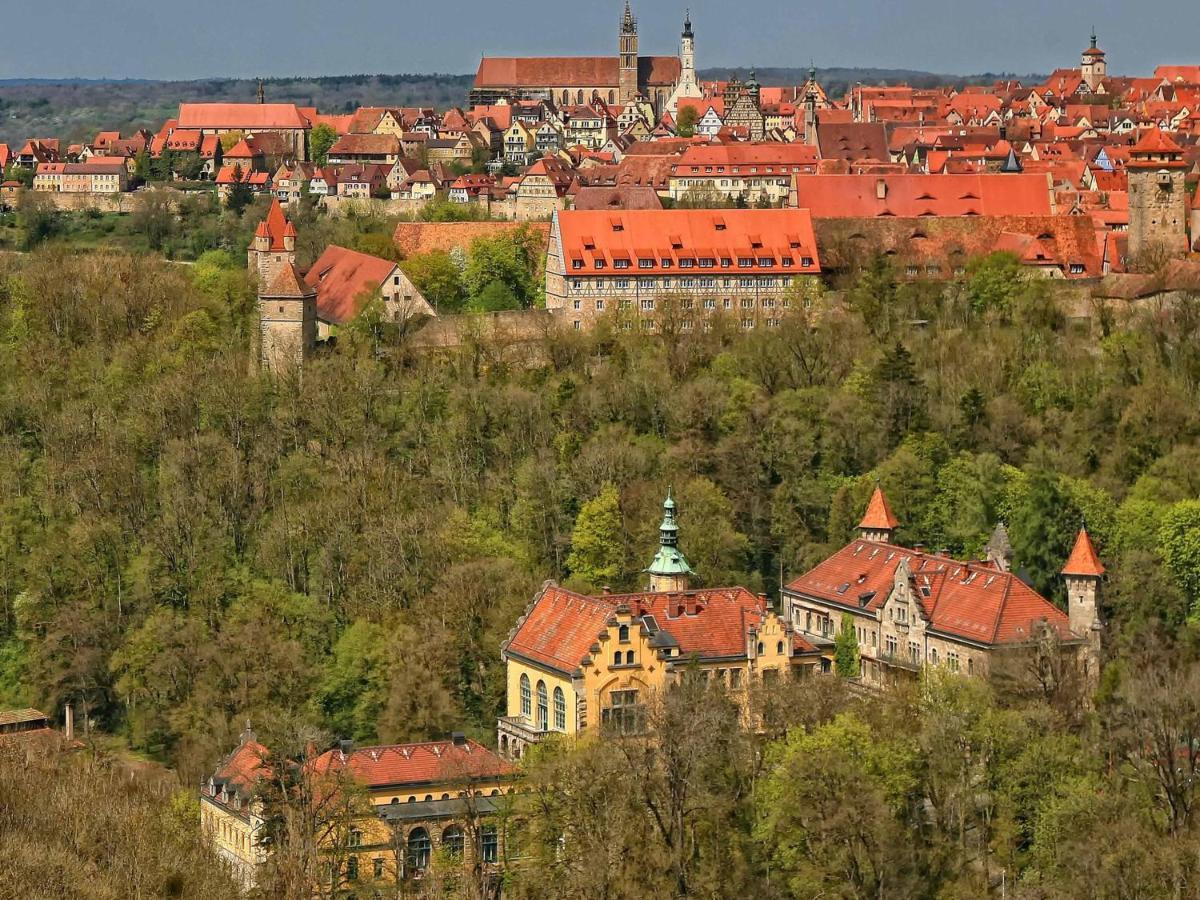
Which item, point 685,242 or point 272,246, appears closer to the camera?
point 685,242

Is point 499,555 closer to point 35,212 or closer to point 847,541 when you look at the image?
point 847,541

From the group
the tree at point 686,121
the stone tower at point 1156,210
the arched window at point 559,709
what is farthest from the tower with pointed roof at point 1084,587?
the tree at point 686,121

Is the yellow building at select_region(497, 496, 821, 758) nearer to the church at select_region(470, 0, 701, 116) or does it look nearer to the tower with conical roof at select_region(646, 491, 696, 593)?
the tower with conical roof at select_region(646, 491, 696, 593)

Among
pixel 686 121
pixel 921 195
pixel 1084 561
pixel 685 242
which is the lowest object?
A: pixel 1084 561

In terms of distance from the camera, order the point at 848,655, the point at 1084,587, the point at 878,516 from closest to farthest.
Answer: the point at 1084,587 < the point at 848,655 < the point at 878,516

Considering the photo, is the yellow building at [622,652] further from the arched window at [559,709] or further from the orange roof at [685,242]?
the orange roof at [685,242]

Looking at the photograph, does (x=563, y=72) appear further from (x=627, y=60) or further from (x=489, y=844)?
(x=489, y=844)

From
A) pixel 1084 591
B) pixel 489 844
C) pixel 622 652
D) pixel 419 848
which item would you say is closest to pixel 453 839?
pixel 419 848
